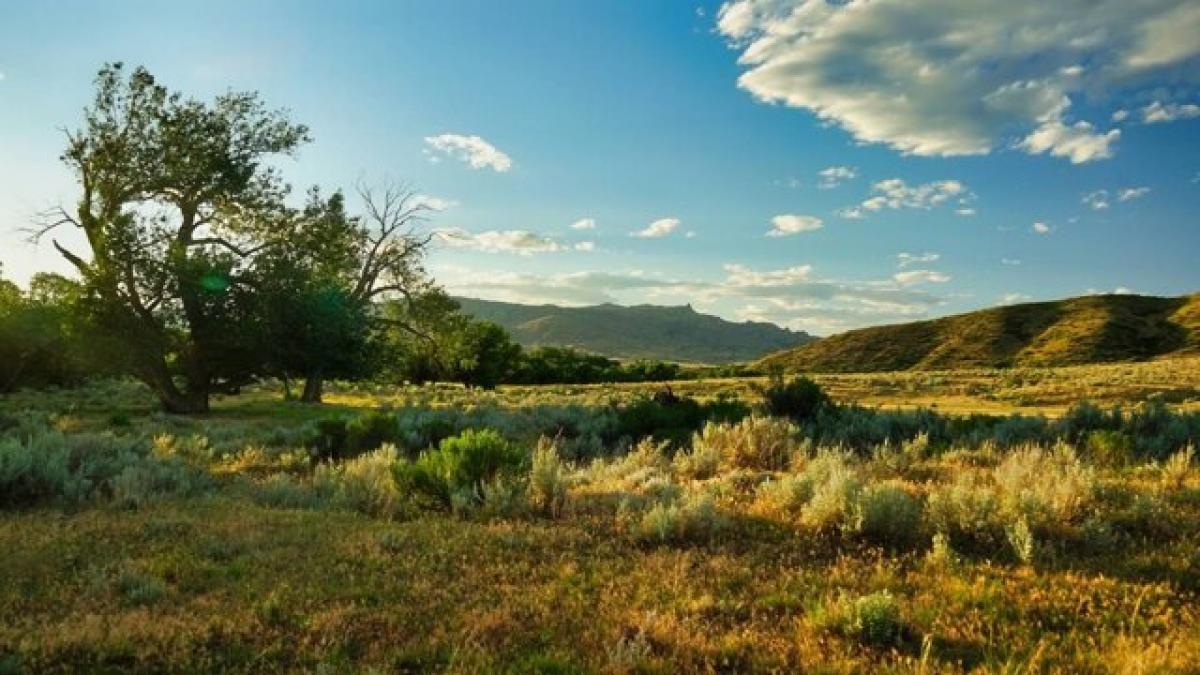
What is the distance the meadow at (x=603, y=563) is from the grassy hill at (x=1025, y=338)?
7950 centimetres

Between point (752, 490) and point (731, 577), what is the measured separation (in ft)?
13.9

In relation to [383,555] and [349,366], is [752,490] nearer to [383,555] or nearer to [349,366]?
[383,555]

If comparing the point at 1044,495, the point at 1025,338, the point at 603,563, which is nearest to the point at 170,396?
the point at 603,563

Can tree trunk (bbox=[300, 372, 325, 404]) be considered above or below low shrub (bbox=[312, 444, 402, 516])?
below

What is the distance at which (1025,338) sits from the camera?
317 feet

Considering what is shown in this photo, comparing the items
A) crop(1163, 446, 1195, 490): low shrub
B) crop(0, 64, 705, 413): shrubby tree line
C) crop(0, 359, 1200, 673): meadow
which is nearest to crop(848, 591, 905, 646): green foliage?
crop(0, 359, 1200, 673): meadow

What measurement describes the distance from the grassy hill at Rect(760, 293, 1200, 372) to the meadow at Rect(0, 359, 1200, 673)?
79.5 m

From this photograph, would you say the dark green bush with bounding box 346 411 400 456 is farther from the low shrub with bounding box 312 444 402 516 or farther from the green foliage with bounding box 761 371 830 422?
A: the green foliage with bounding box 761 371 830 422

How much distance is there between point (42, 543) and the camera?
7.88 m

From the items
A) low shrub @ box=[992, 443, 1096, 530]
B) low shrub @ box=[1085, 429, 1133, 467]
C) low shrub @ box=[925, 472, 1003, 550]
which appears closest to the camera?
low shrub @ box=[925, 472, 1003, 550]

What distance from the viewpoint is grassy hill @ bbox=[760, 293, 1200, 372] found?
8438 cm

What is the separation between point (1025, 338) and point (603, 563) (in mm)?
103256

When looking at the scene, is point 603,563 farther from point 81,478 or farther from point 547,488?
point 81,478

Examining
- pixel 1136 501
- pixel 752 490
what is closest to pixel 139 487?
pixel 752 490
